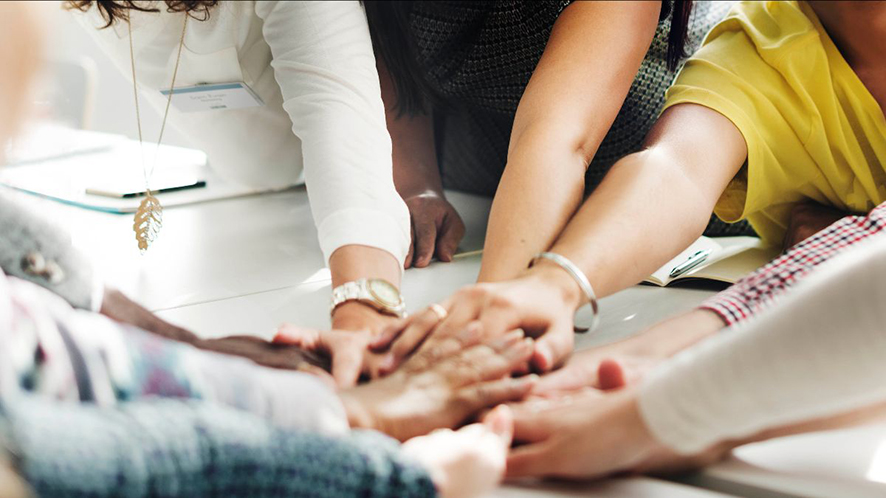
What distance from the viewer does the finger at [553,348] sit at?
447 millimetres

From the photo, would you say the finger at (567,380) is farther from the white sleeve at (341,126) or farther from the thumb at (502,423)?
the white sleeve at (341,126)

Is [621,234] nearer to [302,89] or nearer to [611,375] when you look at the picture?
[611,375]

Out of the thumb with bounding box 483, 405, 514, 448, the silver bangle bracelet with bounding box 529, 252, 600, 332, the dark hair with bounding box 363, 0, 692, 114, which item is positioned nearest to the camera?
the thumb with bounding box 483, 405, 514, 448

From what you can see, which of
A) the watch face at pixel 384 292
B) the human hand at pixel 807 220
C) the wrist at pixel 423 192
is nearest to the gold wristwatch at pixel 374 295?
the watch face at pixel 384 292

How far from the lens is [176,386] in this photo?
323 millimetres

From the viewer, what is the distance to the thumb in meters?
0.39

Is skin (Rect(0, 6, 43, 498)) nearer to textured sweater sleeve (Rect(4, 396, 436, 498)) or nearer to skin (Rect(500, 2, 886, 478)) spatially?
textured sweater sleeve (Rect(4, 396, 436, 498))

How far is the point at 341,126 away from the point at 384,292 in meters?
0.13

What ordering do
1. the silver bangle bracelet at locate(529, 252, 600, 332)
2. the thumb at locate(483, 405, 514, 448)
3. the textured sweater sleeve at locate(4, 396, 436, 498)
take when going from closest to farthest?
the textured sweater sleeve at locate(4, 396, 436, 498) < the thumb at locate(483, 405, 514, 448) < the silver bangle bracelet at locate(529, 252, 600, 332)

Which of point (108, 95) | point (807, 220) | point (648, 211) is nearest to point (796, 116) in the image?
point (807, 220)

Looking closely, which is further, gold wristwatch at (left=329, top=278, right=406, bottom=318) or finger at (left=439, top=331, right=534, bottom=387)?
gold wristwatch at (left=329, top=278, right=406, bottom=318)

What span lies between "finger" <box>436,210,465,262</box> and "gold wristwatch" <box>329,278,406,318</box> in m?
0.11

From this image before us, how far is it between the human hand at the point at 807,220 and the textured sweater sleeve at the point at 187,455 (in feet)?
1.61

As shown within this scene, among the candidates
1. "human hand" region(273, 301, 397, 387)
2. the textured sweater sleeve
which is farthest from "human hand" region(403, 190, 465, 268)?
the textured sweater sleeve
